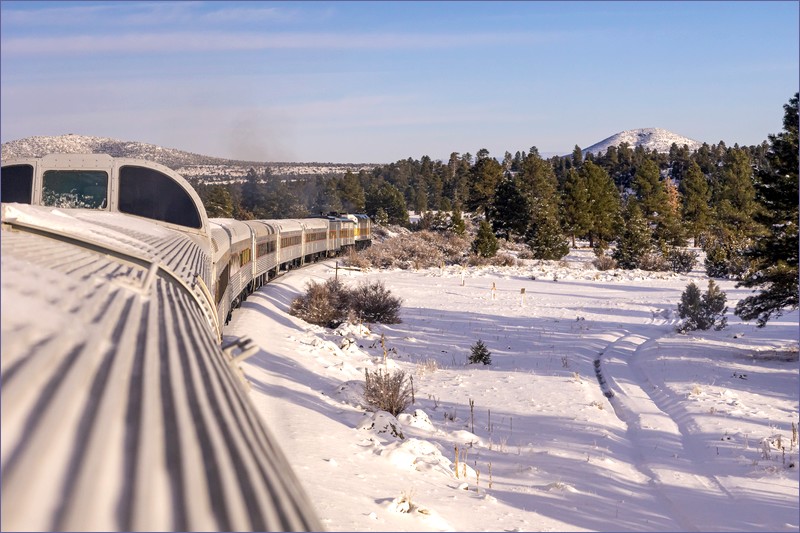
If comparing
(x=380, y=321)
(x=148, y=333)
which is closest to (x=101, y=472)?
(x=148, y=333)

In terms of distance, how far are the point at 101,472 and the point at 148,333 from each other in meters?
1.50

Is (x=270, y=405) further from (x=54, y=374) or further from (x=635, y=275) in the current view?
(x=635, y=275)

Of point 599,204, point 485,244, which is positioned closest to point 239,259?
point 485,244

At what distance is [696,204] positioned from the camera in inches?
2643

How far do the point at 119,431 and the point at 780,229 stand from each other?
19.5 meters

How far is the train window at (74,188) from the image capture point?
38.1ft

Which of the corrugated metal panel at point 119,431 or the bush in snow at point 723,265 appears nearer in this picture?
the corrugated metal panel at point 119,431

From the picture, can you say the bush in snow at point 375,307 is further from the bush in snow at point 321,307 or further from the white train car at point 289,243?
the white train car at point 289,243

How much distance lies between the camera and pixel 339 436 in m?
9.66

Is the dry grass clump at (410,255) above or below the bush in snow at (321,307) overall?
above

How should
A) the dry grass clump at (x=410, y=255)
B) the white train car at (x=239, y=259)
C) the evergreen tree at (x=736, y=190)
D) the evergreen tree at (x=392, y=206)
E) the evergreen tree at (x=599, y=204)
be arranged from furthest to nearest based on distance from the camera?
the evergreen tree at (x=392, y=206) < the evergreen tree at (x=599, y=204) < the evergreen tree at (x=736, y=190) < the dry grass clump at (x=410, y=255) < the white train car at (x=239, y=259)

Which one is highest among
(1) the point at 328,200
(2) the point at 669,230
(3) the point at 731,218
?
(1) the point at 328,200

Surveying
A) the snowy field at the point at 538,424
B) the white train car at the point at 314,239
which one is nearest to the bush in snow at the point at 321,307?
the snowy field at the point at 538,424

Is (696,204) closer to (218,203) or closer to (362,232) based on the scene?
(362,232)
